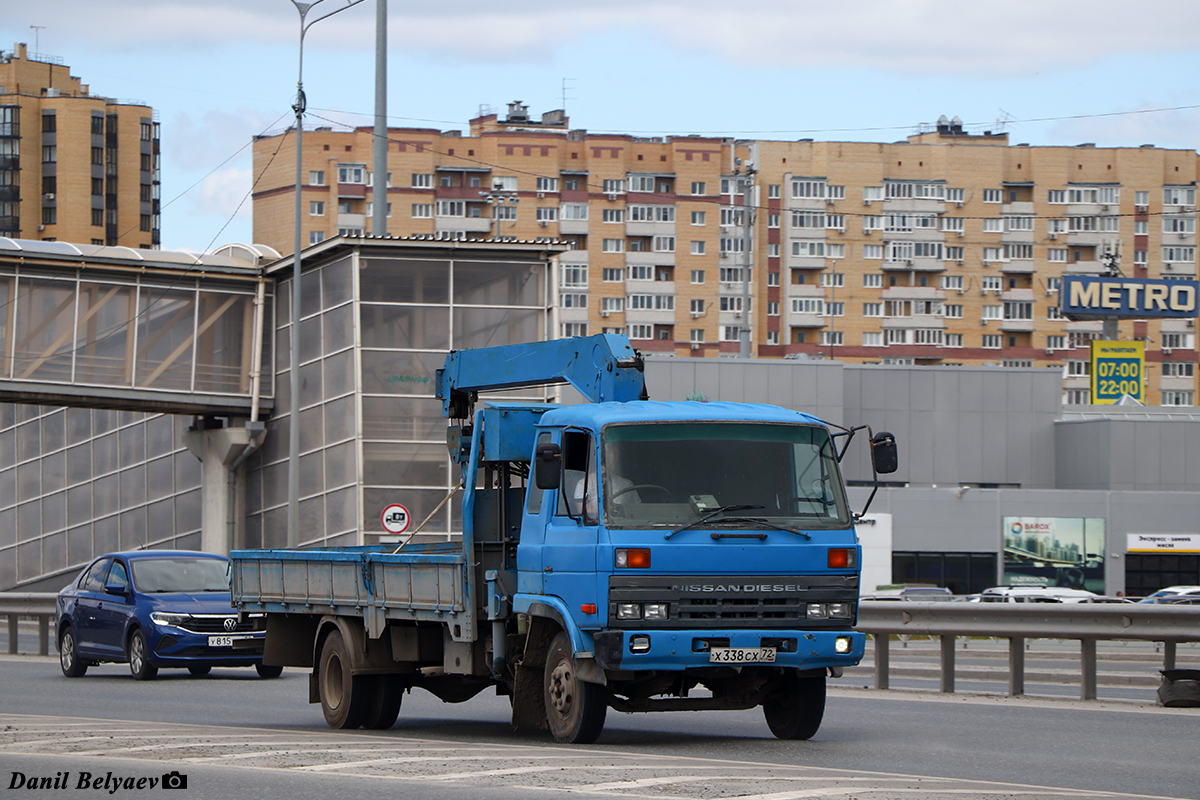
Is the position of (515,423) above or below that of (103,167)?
below

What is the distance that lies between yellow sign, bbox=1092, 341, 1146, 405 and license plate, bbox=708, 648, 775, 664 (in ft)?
216

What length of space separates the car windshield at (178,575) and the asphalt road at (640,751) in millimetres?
3999

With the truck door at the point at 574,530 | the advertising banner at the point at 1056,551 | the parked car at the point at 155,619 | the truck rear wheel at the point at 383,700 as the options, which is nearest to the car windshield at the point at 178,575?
the parked car at the point at 155,619

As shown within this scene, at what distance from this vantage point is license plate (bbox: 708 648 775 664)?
10.4 m

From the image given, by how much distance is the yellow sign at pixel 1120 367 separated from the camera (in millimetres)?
73062

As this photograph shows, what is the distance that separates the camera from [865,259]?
127 meters

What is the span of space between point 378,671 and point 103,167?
138969 millimetres

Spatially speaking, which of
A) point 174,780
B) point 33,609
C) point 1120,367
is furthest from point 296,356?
point 1120,367

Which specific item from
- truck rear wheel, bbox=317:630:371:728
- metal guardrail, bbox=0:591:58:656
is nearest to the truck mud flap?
truck rear wheel, bbox=317:630:371:728

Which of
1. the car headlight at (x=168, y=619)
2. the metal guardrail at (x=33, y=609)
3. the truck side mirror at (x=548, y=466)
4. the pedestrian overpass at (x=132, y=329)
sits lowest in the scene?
the metal guardrail at (x=33, y=609)

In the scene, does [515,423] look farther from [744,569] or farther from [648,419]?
[744,569]

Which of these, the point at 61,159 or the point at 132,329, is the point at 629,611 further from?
the point at 61,159

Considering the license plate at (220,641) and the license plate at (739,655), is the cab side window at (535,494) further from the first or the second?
the license plate at (220,641)

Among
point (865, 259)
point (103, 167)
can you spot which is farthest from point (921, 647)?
point (103, 167)
